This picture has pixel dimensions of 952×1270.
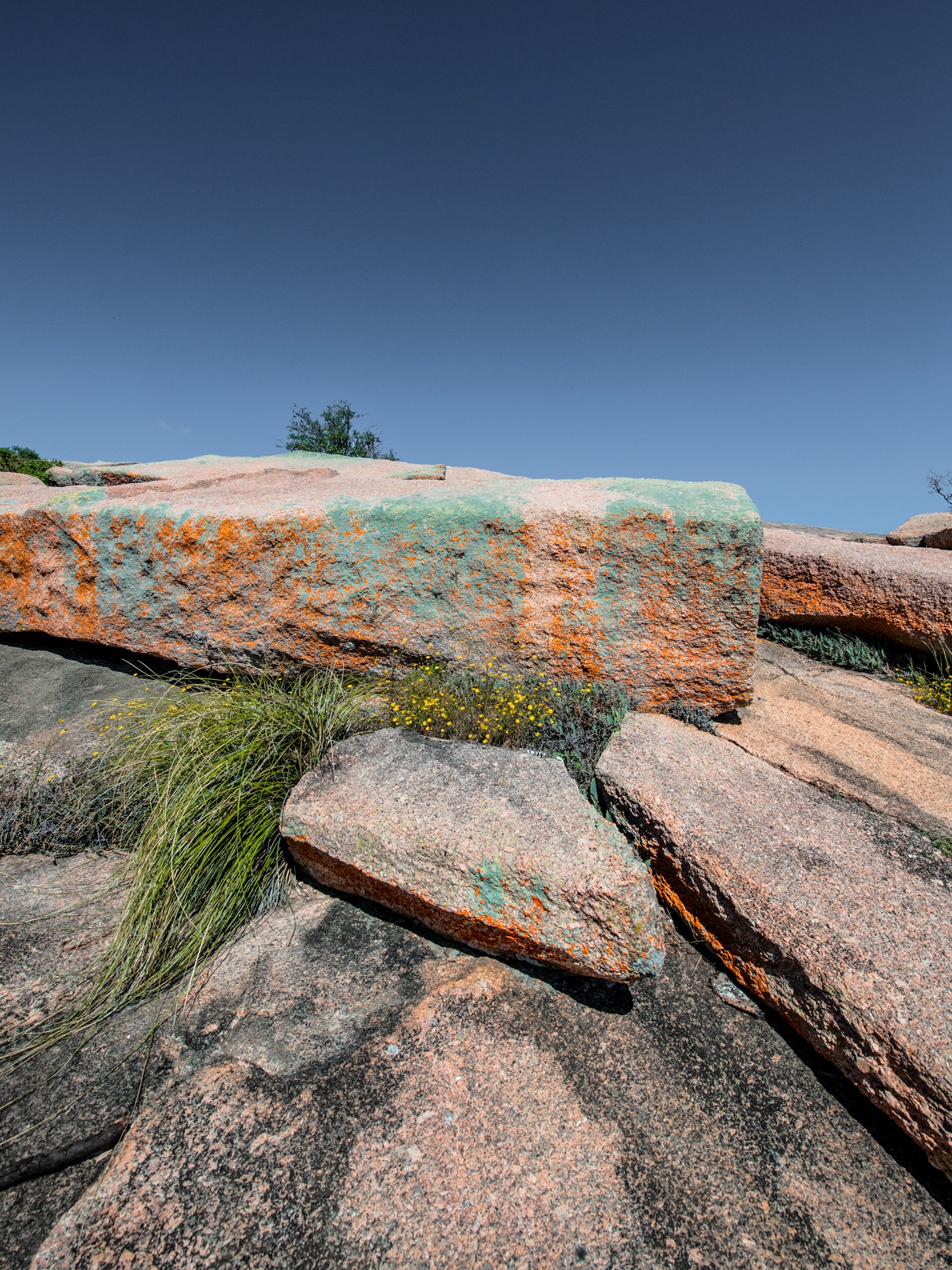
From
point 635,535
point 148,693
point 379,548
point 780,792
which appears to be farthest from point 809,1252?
point 148,693

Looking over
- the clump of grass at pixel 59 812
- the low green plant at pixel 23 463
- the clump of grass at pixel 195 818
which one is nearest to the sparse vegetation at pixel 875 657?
the clump of grass at pixel 195 818

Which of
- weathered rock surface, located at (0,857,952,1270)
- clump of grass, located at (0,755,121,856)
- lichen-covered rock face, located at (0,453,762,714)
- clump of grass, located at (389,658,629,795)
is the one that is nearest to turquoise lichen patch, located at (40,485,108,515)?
lichen-covered rock face, located at (0,453,762,714)

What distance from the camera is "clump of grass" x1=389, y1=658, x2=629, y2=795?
9.35ft

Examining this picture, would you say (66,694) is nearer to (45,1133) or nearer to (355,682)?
(355,682)

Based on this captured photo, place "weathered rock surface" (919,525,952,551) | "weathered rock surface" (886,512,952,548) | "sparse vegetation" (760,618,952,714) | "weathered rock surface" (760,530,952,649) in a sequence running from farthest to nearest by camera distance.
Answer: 1. "weathered rock surface" (886,512,952,548)
2. "weathered rock surface" (919,525,952,551)
3. "weathered rock surface" (760,530,952,649)
4. "sparse vegetation" (760,618,952,714)

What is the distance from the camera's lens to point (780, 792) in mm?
2381

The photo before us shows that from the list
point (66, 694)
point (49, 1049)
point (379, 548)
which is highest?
point (379, 548)

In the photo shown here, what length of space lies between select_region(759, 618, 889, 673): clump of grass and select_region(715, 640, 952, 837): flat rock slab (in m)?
0.13

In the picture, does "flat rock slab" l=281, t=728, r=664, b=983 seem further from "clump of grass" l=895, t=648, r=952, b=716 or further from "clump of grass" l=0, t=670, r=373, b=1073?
"clump of grass" l=895, t=648, r=952, b=716

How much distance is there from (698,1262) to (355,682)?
2.55 metres

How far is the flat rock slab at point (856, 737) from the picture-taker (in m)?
2.54

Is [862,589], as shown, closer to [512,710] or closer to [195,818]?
[512,710]

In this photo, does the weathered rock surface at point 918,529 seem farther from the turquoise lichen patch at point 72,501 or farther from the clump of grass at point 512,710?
the turquoise lichen patch at point 72,501

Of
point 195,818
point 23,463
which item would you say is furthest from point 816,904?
point 23,463
